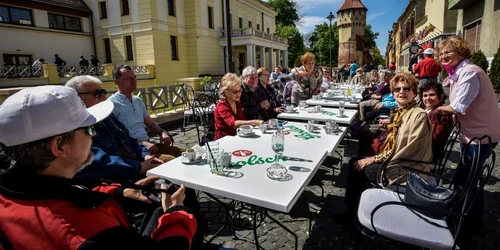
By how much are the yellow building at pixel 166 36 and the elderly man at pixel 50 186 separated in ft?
72.7

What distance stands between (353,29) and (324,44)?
8.55 metres

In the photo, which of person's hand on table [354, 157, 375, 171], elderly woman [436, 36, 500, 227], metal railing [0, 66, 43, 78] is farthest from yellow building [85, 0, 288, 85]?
elderly woman [436, 36, 500, 227]

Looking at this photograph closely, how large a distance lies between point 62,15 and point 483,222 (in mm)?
25613

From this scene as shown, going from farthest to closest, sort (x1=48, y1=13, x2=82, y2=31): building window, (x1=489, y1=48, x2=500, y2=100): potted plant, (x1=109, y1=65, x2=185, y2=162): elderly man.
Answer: (x1=48, y1=13, x2=82, y2=31): building window
(x1=489, y1=48, x2=500, y2=100): potted plant
(x1=109, y1=65, x2=185, y2=162): elderly man

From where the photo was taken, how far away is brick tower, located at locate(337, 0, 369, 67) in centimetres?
4981

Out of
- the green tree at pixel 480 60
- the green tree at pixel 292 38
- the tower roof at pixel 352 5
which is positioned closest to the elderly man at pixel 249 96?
the green tree at pixel 480 60

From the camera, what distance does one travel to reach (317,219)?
295 cm

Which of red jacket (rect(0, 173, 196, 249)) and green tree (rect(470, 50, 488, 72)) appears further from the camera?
green tree (rect(470, 50, 488, 72))

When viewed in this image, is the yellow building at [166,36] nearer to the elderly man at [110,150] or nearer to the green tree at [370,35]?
the elderly man at [110,150]

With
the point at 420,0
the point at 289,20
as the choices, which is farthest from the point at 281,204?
the point at 289,20

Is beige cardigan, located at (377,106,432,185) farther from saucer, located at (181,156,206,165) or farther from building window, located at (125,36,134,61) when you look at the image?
building window, located at (125,36,134,61)

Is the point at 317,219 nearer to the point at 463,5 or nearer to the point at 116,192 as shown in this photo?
the point at 116,192

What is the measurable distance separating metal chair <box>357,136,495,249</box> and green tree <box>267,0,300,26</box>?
1982 inches

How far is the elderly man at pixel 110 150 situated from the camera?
222 centimetres
